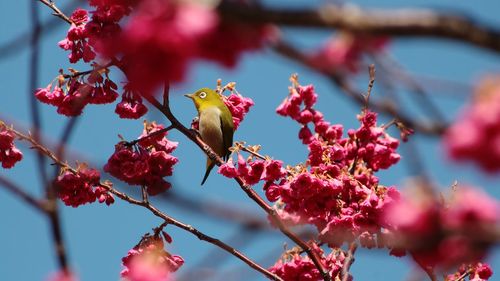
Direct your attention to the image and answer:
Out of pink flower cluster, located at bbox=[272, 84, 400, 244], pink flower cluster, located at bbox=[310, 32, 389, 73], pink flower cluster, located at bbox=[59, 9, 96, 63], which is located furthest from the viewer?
pink flower cluster, located at bbox=[272, 84, 400, 244]

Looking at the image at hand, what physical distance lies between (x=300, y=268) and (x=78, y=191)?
1663mm

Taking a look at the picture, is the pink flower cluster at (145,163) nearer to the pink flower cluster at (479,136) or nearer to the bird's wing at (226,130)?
the bird's wing at (226,130)

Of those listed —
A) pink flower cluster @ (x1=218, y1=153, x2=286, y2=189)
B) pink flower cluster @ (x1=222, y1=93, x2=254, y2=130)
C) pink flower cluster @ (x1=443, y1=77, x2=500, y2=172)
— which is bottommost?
pink flower cluster @ (x1=443, y1=77, x2=500, y2=172)

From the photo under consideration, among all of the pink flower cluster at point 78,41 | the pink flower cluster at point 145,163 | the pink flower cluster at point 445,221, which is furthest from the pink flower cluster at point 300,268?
the pink flower cluster at point 445,221

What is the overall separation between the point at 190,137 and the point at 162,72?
3314 mm

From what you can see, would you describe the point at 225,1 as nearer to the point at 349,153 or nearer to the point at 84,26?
the point at 84,26

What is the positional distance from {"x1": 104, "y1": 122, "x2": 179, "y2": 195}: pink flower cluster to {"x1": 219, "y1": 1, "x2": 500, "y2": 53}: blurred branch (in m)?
3.13

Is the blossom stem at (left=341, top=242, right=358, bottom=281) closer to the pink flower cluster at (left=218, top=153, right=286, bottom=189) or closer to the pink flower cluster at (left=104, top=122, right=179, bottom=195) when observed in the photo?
the pink flower cluster at (left=218, top=153, right=286, bottom=189)

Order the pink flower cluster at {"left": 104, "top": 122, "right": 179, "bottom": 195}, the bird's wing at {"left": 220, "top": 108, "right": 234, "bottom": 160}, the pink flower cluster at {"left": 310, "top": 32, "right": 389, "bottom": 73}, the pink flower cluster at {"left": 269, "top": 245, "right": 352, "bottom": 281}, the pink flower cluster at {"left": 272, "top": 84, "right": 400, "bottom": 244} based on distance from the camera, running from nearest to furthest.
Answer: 1. the pink flower cluster at {"left": 310, "top": 32, "right": 389, "bottom": 73}
2. the pink flower cluster at {"left": 104, "top": 122, "right": 179, "bottom": 195}
3. the pink flower cluster at {"left": 272, "top": 84, "right": 400, "bottom": 244}
4. the pink flower cluster at {"left": 269, "top": 245, "right": 352, "bottom": 281}
5. the bird's wing at {"left": 220, "top": 108, "right": 234, "bottom": 160}

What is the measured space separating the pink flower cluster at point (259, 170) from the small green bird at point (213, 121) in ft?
3.43

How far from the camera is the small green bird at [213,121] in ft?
21.0

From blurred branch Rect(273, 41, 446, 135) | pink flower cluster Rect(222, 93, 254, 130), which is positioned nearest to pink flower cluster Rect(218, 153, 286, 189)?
pink flower cluster Rect(222, 93, 254, 130)

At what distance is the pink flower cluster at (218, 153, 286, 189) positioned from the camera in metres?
5.08

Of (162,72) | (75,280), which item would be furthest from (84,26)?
(162,72)
